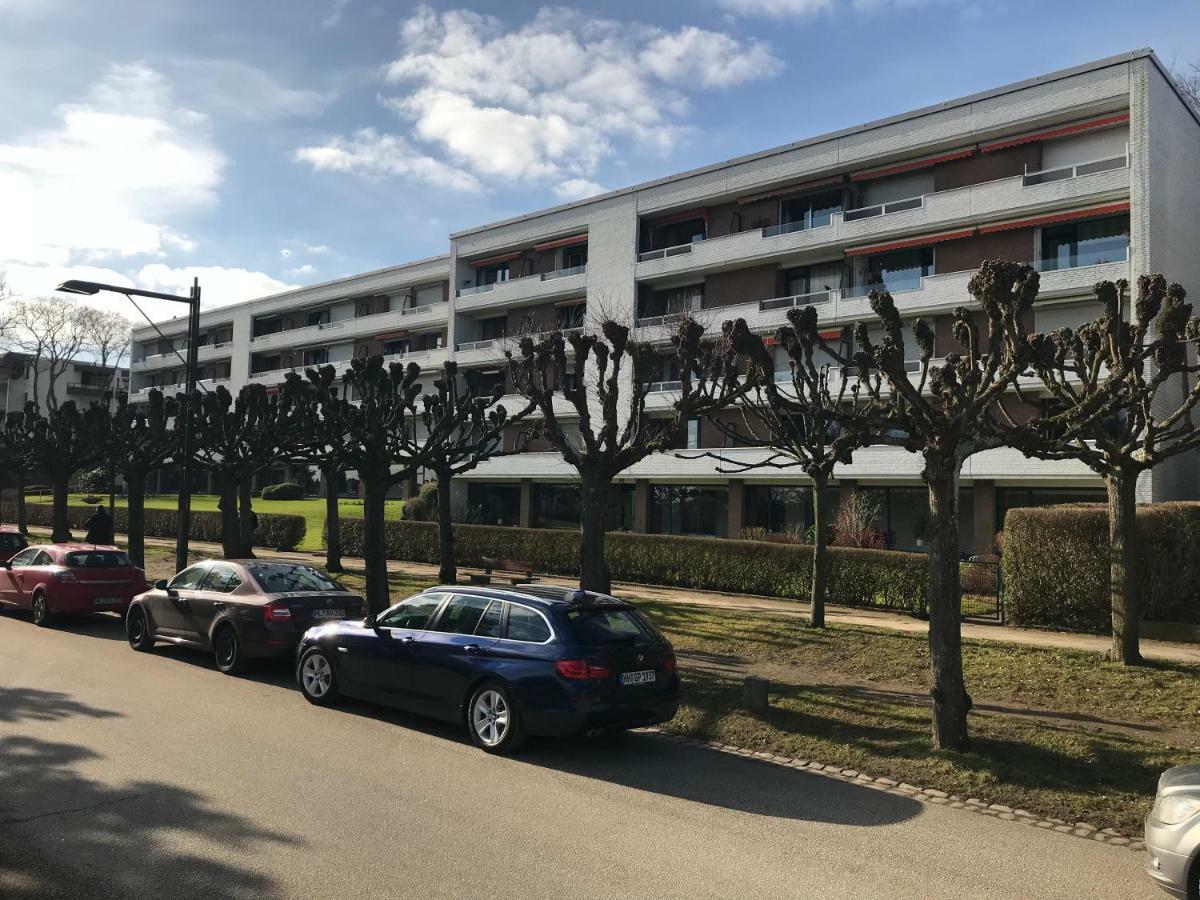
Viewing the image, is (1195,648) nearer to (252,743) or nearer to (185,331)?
(252,743)

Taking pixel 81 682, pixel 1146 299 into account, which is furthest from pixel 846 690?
pixel 81 682

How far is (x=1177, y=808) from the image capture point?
4.61 m

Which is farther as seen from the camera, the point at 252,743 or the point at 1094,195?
the point at 1094,195

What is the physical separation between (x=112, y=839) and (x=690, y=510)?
31344 mm

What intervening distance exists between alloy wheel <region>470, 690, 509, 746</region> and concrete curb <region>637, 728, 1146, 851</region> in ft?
5.89

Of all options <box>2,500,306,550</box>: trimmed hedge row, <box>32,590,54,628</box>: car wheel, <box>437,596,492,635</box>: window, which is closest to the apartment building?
<box>2,500,306,550</box>: trimmed hedge row

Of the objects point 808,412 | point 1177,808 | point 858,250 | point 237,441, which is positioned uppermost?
point 858,250

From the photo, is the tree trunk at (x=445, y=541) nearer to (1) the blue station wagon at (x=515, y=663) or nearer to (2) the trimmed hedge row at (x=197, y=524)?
(1) the blue station wagon at (x=515, y=663)

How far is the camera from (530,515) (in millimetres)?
40344

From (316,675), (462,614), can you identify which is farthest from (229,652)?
(462,614)

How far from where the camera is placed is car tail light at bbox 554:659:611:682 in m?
7.42

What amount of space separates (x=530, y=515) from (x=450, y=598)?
104 ft

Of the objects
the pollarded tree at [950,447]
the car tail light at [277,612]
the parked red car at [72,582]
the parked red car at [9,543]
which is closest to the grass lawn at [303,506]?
the parked red car at [9,543]

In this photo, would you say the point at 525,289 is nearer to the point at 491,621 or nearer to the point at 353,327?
the point at 353,327
